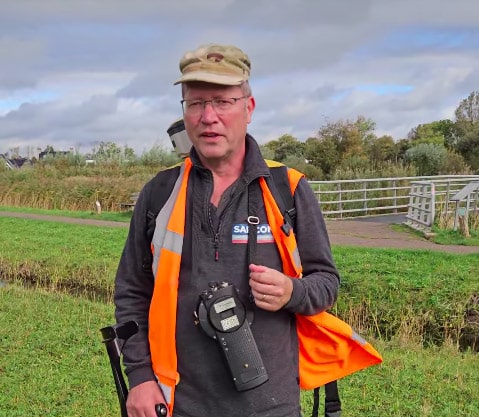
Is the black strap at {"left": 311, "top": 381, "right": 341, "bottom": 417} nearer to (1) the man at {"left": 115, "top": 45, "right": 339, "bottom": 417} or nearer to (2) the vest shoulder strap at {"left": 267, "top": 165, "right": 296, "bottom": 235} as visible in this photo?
(1) the man at {"left": 115, "top": 45, "right": 339, "bottom": 417}

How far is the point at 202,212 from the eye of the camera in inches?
83.0

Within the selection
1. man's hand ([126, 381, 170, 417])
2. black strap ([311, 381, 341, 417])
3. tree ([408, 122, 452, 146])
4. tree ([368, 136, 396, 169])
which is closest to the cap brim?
man's hand ([126, 381, 170, 417])

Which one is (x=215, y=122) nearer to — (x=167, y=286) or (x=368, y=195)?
(x=167, y=286)

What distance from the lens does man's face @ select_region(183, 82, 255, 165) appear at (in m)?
2.07

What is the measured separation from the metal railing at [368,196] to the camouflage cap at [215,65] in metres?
17.5

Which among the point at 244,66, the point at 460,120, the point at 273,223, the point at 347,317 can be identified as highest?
the point at 460,120

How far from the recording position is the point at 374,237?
14445 millimetres

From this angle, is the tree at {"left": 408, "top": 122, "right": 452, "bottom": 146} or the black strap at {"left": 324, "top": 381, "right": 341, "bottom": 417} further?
the tree at {"left": 408, "top": 122, "right": 452, "bottom": 146}

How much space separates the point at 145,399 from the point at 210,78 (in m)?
1.11

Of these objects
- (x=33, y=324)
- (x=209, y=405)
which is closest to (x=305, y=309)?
(x=209, y=405)

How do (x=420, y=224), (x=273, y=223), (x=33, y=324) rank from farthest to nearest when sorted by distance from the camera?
(x=420, y=224) → (x=33, y=324) → (x=273, y=223)

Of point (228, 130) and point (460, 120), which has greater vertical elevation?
point (460, 120)

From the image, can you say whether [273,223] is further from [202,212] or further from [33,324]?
[33,324]

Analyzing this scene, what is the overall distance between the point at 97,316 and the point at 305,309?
5.91 m
